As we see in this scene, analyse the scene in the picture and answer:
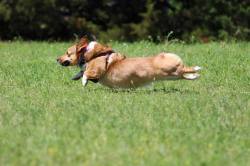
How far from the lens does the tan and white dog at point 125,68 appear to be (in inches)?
412

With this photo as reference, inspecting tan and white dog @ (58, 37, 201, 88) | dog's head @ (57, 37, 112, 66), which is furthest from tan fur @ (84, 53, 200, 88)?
dog's head @ (57, 37, 112, 66)

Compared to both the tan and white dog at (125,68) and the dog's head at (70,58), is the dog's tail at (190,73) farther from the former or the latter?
the dog's head at (70,58)

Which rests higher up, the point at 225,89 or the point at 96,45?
the point at 96,45

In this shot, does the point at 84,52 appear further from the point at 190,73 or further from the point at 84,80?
the point at 190,73

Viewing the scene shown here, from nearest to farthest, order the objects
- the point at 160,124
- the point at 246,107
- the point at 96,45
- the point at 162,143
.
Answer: the point at 162,143 → the point at 160,124 → the point at 246,107 → the point at 96,45

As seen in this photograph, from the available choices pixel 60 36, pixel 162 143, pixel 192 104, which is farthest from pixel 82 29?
pixel 162 143

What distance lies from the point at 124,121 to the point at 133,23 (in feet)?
61.6

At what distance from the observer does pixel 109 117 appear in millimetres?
8344

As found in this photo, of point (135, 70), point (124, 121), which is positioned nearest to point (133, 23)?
point (135, 70)

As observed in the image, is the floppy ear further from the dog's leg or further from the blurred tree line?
the blurred tree line

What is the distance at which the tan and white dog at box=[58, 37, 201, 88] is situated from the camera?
10469 millimetres

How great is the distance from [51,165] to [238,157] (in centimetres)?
166

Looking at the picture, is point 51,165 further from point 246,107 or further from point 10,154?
point 246,107

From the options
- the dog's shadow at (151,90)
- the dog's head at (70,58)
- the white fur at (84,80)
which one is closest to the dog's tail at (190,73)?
the dog's shadow at (151,90)
